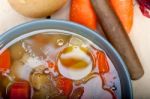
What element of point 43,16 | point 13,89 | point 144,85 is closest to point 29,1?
point 43,16

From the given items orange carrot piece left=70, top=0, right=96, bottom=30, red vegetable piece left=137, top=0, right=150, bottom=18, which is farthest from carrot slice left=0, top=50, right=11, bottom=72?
red vegetable piece left=137, top=0, right=150, bottom=18

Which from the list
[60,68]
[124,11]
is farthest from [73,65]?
[124,11]

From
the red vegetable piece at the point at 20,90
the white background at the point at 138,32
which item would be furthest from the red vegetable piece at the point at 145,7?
the red vegetable piece at the point at 20,90

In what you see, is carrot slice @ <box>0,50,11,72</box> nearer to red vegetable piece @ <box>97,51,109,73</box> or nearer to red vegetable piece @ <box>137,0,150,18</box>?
red vegetable piece @ <box>97,51,109,73</box>

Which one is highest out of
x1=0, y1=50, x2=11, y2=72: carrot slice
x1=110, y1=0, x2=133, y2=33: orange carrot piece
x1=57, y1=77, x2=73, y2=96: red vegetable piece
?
x1=110, y1=0, x2=133, y2=33: orange carrot piece

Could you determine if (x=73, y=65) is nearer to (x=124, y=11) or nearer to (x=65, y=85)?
(x=65, y=85)

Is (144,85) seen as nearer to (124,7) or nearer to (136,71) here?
(136,71)
